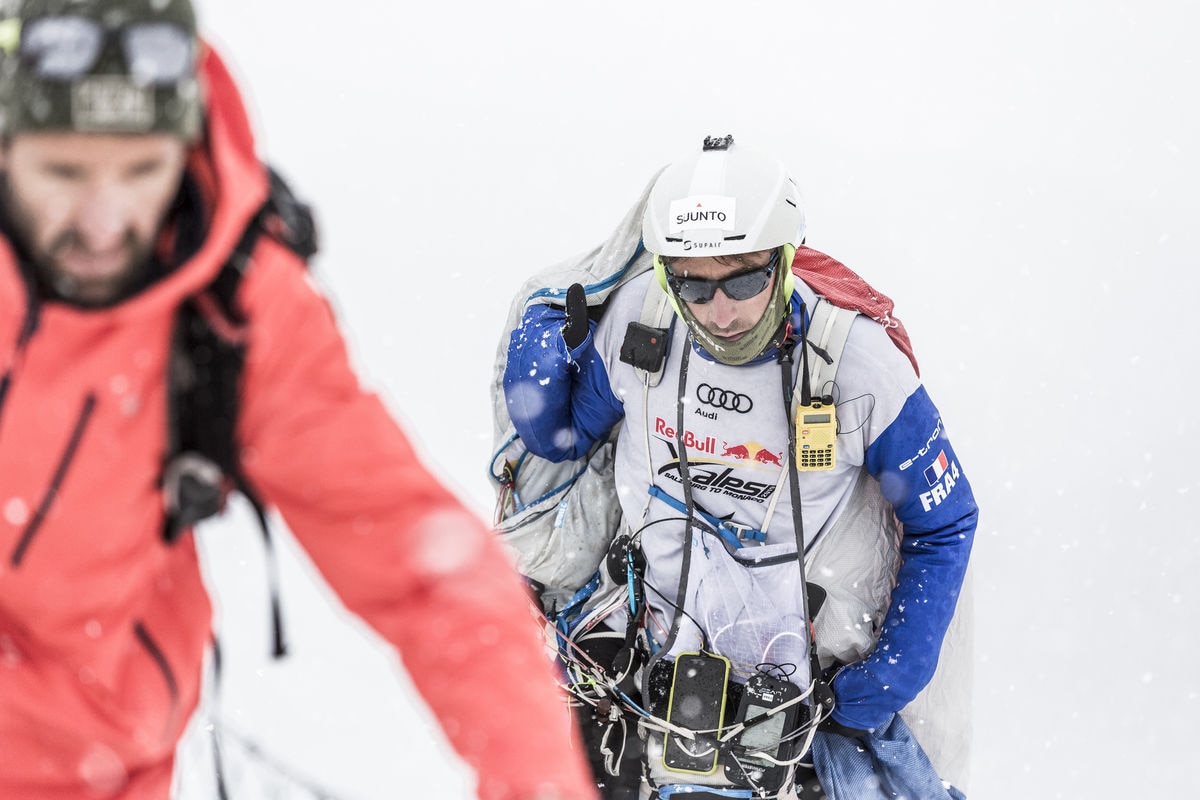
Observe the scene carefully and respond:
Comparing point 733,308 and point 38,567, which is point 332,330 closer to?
point 38,567

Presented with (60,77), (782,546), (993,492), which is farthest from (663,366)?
(993,492)

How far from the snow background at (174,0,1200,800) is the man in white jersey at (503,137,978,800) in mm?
2793

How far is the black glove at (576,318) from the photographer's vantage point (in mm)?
3773

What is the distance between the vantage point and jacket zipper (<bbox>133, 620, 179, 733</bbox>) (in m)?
1.61

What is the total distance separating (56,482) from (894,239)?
9916 millimetres

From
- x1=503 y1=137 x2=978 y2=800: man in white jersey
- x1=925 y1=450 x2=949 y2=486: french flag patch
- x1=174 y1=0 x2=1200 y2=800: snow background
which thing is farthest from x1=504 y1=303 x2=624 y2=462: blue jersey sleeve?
x1=174 y1=0 x2=1200 y2=800: snow background

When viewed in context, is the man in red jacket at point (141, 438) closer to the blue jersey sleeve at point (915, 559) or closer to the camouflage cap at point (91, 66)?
the camouflage cap at point (91, 66)

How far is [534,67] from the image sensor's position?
1179 cm

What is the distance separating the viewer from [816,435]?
346 cm

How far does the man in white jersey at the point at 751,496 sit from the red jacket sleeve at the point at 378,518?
2.04m

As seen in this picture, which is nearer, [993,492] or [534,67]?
[993,492]

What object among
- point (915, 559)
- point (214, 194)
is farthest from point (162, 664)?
point (915, 559)

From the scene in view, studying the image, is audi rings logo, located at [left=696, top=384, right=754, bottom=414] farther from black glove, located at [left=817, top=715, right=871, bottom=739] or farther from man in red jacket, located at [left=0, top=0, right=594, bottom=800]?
man in red jacket, located at [left=0, top=0, right=594, bottom=800]

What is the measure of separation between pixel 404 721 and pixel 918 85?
30.0ft
